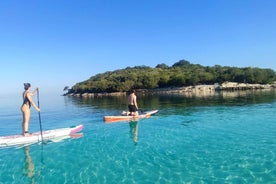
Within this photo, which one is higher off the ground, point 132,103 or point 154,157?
point 132,103

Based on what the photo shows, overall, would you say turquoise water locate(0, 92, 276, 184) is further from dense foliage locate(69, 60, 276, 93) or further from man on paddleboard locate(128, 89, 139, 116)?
dense foliage locate(69, 60, 276, 93)

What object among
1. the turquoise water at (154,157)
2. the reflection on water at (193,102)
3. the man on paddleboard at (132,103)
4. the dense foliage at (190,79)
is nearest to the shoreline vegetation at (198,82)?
the dense foliage at (190,79)

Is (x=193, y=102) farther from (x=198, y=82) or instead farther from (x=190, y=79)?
(x=198, y=82)

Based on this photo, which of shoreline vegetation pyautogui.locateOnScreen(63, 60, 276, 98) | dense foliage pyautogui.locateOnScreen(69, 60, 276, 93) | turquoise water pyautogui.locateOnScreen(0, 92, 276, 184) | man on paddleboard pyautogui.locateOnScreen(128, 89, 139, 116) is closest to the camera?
turquoise water pyautogui.locateOnScreen(0, 92, 276, 184)

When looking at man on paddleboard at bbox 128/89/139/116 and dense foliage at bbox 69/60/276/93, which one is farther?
dense foliage at bbox 69/60/276/93

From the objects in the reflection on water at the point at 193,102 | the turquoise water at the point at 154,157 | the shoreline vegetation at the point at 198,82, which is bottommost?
the turquoise water at the point at 154,157

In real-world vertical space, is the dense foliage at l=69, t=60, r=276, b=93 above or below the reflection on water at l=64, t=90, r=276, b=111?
above

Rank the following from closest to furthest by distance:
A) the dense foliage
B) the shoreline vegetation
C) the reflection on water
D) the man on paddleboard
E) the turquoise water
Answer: the turquoise water → the man on paddleboard → the reflection on water → the shoreline vegetation → the dense foliage

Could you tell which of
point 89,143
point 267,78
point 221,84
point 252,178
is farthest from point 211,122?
point 267,78

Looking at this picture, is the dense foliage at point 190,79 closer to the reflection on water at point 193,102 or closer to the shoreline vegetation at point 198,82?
the shoreline vegetation at point 198,82

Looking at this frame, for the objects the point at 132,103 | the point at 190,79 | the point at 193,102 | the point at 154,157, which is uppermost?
the point at 190,79

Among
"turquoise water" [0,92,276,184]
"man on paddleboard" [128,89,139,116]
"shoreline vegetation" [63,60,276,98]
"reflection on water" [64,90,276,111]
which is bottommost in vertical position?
"turquoise water" [0,92,276,184]

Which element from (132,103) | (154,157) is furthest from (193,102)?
(154,157)

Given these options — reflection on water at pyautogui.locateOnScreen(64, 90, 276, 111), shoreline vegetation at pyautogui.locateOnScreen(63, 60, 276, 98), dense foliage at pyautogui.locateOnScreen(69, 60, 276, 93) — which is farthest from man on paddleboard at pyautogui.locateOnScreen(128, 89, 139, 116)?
dense foliage at pyautogui.locateOnScreen(69, 60, 276, 93)
